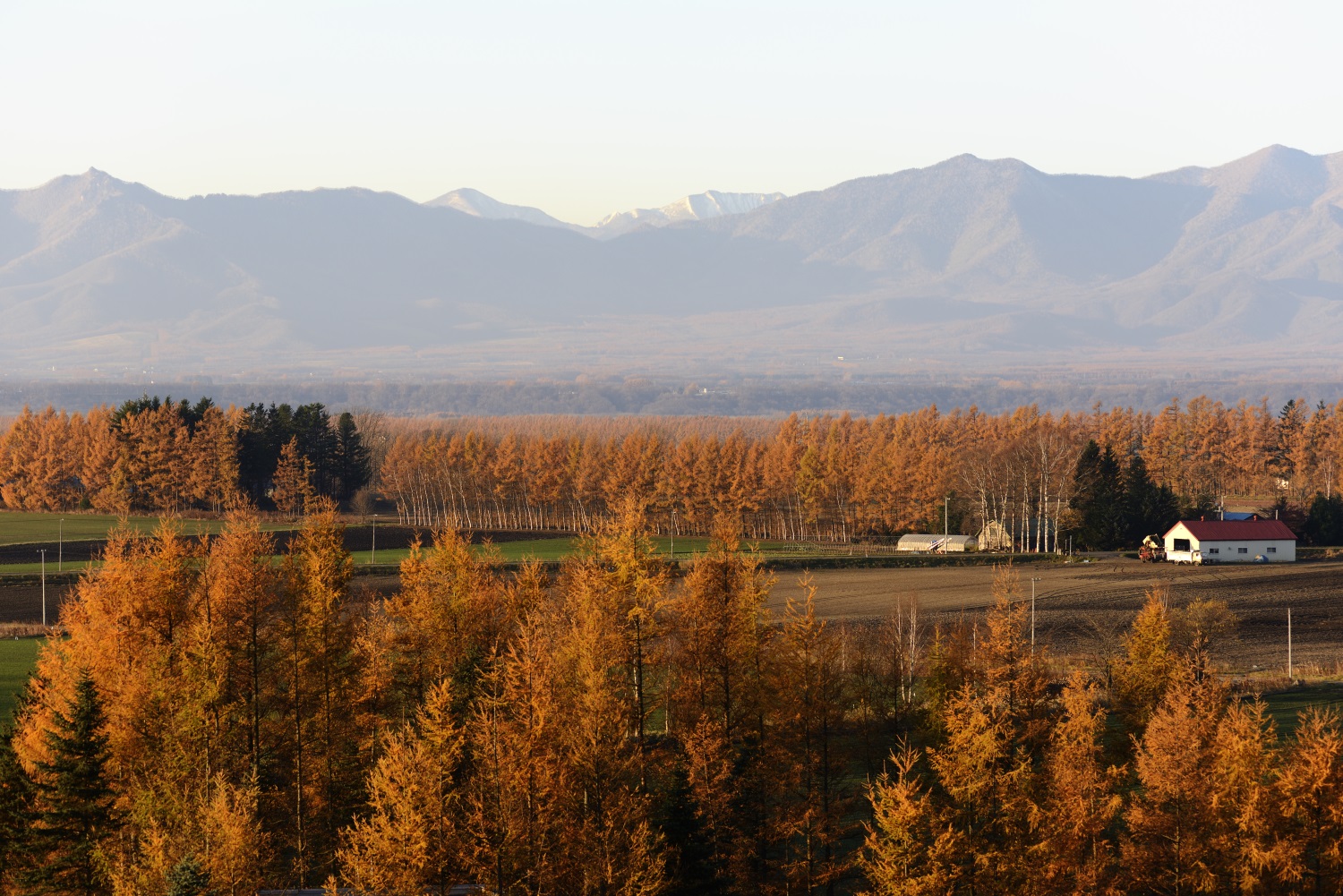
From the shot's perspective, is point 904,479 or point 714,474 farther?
point 714,474

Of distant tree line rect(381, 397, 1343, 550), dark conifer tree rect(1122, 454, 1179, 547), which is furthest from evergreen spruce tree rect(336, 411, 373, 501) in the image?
dark conifer tree rect(1122, 454, 1179, 547)

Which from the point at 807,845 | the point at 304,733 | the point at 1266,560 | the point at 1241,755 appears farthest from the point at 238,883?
the point at 1266,560

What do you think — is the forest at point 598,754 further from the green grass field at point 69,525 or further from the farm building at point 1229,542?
the green grass field at point 69,525

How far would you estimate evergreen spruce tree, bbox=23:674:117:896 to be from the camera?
31.9 m

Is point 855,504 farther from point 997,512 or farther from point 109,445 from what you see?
point 109,445

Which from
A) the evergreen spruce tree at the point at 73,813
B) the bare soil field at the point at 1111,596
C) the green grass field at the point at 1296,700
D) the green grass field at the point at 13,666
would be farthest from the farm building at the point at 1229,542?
the evergreen spruce tree at the point at 73,813

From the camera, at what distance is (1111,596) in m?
70.2

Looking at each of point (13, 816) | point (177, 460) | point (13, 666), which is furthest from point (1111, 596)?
point (177, 460)

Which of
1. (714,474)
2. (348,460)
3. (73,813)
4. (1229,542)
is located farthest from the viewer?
(348,460)

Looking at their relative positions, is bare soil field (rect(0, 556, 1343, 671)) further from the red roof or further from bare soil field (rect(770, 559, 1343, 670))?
the red roof

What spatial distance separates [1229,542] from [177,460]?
7528cm

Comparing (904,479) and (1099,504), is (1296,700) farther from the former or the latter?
(904,479)

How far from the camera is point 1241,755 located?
112 feet

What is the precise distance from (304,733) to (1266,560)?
203 ft
